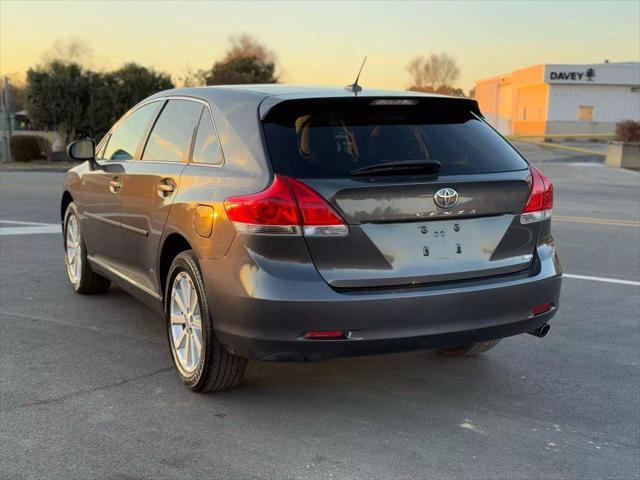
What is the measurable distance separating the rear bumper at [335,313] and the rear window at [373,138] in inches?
22.3

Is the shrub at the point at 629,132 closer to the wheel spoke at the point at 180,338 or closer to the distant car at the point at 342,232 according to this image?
the distant car at the point at 342,232

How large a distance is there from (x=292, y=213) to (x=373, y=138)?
2.17 ft

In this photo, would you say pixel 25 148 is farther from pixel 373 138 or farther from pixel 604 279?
pixel 373 138

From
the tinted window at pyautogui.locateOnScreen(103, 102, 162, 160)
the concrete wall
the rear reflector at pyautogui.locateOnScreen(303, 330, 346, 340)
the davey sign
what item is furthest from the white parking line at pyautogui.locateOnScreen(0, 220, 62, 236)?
the davey sign

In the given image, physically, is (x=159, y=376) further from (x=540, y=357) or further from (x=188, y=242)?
(x=540, y=357)

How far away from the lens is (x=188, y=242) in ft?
13.4

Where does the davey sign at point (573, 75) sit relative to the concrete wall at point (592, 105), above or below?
above

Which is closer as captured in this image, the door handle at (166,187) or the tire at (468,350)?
the door handle at (166,187)

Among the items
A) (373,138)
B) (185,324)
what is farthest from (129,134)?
(373,138)

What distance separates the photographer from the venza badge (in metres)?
3.65

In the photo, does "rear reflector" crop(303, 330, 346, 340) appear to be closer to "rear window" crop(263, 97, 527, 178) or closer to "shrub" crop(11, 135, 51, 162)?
"rear window" crop(263, 97, 527, 178)

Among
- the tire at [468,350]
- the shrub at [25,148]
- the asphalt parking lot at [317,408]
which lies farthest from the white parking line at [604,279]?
the shrub at [25,148]

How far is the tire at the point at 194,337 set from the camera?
3941 millimetres

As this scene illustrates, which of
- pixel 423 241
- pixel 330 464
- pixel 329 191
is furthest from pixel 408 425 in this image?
pixel 329 191
